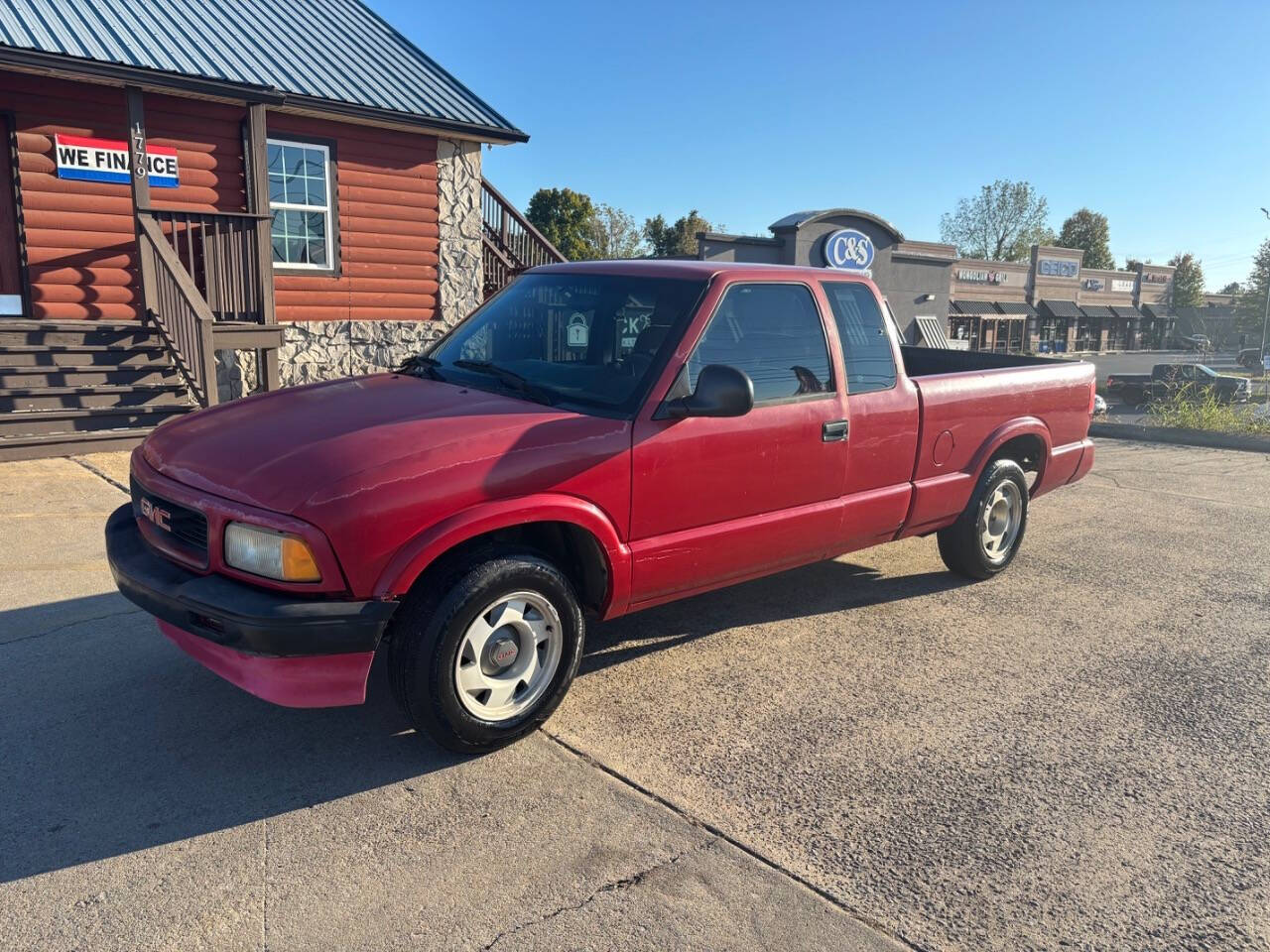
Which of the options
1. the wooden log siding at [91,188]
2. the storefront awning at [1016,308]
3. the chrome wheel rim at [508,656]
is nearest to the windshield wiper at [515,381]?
A: the chrome wheel rim at [508,656]

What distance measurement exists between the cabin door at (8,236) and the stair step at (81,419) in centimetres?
227

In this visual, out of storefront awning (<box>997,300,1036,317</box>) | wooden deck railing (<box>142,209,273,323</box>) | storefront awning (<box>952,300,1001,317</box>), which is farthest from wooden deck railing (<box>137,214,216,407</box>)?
storefront awning (<box>997,300,1036,317</box>)

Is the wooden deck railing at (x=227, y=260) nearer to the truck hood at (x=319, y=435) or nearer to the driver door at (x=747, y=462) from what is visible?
the truck hood at (x=319, y=435)

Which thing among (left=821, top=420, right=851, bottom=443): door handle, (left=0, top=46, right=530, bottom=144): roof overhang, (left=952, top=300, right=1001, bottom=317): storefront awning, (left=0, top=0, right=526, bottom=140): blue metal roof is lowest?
(left=821, top=420, right=851, bottom=443): door handle

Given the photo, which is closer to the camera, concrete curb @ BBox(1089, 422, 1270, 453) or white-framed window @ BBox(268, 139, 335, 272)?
white-framed window @ BBox(268, 139, 335, 272)

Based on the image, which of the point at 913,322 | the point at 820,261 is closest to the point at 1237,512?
the point at 820,261

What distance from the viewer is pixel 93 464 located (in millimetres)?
8547

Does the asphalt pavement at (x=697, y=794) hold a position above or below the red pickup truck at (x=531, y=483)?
below

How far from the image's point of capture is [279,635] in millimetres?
3070

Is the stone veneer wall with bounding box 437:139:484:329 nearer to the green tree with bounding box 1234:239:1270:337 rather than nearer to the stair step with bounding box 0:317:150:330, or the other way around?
the stair step with bounding box 0:317:150:330

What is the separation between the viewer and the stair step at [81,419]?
8664 millimetres

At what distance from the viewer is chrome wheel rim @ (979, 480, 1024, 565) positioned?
587 centimetres

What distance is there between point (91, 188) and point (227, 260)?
5.67 feet

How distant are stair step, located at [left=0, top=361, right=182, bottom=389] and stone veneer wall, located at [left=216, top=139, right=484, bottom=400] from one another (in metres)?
1.82
